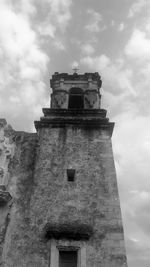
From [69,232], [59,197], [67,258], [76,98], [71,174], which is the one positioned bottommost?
[67,258]

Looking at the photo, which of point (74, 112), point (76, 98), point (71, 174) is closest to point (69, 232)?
point (71, 174)

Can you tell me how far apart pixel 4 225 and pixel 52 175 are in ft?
7.52

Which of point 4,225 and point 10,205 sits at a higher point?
point 10,205

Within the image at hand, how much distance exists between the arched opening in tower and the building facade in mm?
1515

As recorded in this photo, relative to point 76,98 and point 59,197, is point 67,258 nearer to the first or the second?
point 59,197

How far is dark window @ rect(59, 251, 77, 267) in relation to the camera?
8766 mm

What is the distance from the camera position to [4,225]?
30.7 feet

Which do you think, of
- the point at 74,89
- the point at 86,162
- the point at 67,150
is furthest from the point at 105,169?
the point at 74,89

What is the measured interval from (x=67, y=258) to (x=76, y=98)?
825cm

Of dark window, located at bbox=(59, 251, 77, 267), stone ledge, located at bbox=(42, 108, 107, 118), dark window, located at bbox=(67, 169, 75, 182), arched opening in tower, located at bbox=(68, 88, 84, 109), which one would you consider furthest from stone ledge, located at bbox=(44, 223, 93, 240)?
arched opening in tower, located at bbox=(68, 88, 84, 109)

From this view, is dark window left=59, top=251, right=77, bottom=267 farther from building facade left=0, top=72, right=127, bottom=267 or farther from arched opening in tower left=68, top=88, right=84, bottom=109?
arched opening in tower left=68, top=88, right=84, bottom=109

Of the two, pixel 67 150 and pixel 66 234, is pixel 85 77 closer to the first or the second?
pixel 67 150

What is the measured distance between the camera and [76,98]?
49.8ft

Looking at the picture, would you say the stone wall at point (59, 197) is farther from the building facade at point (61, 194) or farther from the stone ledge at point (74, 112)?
the stone ledge at point (74, 112)
